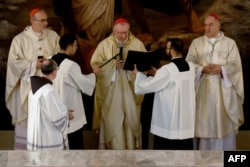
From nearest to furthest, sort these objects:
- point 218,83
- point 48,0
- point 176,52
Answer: point 176,52 < point 218,83 < point 48,0

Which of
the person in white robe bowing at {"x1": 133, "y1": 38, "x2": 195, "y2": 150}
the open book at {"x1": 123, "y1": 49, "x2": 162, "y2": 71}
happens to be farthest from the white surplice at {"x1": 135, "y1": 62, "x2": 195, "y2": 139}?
the open book at {"x1": 123, "y1": 49, "x2": 162, "y2": 71}

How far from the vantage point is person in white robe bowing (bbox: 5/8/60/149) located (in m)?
10.2

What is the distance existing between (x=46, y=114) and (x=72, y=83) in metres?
1.36

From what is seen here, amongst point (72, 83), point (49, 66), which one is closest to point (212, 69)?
point (72, 83)

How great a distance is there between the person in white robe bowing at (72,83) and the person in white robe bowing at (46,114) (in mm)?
1047

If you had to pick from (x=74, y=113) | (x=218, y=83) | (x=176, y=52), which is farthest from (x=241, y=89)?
(x=74, y=113)

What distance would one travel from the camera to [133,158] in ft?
26.1

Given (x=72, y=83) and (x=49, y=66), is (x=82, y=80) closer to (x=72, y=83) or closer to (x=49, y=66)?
(x=72, y=83)

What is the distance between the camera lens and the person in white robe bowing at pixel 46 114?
331 inches

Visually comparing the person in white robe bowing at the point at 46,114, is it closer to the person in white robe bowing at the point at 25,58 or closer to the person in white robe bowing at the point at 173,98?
the person in white robe bowing at the point at 173,98

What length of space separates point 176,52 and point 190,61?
83 centimetres

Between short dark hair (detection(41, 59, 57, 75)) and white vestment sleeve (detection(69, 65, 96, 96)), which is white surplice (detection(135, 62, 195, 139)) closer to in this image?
white vestment sleeve (detection(69, 65, 96, 96))

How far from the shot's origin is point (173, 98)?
9633mm

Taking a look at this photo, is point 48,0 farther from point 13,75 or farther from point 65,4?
point 13,75
